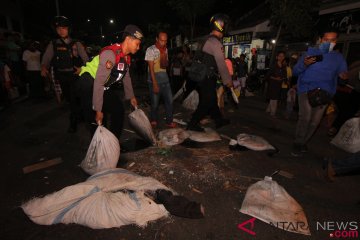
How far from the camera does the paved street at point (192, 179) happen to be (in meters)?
2.31

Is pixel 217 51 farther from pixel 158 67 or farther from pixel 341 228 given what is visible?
pixel 341 228

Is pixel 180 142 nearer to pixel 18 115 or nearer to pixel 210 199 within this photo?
pixel 210 199

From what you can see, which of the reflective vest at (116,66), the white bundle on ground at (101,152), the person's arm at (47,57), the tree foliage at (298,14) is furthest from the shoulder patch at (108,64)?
the tree foliage at (298,14)

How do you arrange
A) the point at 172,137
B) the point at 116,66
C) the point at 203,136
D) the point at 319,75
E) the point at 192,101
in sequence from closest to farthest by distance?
1. the point at 116,66
2. the point at 319,75
3. the point at 172,137
4. the point at 203,136
5. the point at 192,101

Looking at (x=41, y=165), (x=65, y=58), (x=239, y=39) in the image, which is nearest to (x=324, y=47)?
(x=41, y=165)

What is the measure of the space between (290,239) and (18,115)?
257 inches

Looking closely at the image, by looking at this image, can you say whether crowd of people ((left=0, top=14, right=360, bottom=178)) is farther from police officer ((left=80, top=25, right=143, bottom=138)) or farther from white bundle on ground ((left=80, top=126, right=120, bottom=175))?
white bundle on ground ((left=80, top=126, right=120, bottom=175))

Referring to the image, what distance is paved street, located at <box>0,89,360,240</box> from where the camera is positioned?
2307 mm

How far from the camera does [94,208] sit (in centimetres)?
227

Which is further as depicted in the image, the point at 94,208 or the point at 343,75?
the point at 343,75

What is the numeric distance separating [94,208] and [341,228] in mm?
2412

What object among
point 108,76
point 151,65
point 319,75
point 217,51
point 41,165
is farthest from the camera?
point 151,65

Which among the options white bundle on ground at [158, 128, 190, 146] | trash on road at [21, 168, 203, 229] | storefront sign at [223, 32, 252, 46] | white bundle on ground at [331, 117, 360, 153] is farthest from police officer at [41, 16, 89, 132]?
storefront sign at [223, 32, 252, 46]

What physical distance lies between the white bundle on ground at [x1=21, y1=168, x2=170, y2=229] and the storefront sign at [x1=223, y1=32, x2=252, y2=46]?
16.8m
